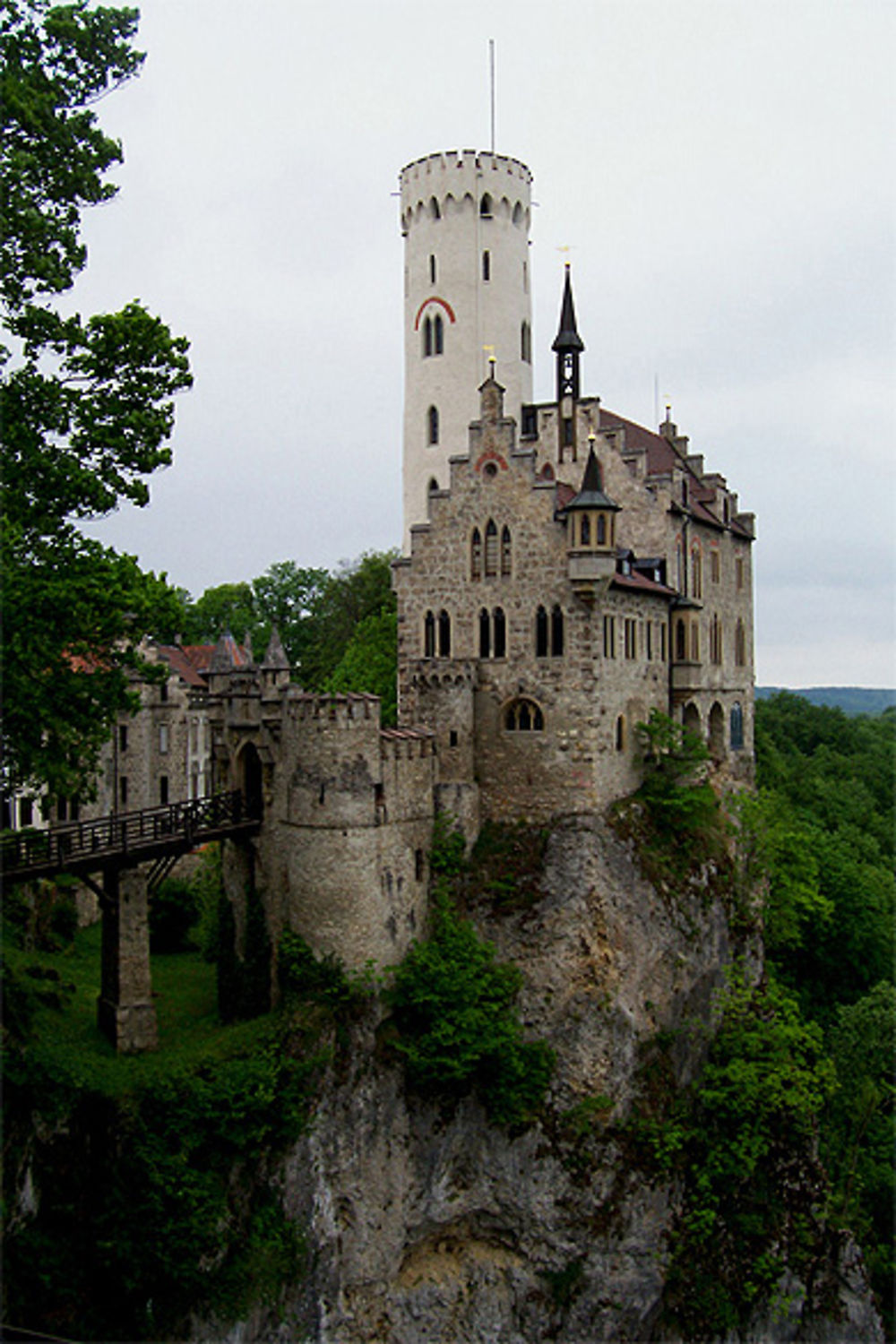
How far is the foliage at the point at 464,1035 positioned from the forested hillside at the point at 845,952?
14.3 meters

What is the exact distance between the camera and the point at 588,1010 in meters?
33.1

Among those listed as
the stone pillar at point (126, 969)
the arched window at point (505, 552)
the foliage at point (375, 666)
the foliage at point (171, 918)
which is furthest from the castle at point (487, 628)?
the foliage at point (171, 918)

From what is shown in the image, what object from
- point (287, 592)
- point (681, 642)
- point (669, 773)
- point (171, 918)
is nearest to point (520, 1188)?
point (669, 773)

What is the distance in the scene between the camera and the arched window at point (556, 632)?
35844 mm

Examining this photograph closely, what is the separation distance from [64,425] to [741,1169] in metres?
27.8

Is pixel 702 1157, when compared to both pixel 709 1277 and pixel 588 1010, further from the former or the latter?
pixel 588 1010

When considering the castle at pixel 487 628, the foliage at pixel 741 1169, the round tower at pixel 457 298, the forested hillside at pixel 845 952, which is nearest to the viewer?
the castle at pixel 487 628

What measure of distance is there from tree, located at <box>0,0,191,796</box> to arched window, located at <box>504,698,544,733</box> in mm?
15047

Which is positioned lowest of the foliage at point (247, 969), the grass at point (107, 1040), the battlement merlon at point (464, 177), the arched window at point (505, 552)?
the grass at point (107, 1040)

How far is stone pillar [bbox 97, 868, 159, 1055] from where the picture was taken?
2958 centimetres

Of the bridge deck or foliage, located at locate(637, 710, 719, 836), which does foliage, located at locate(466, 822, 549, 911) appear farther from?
the bridge deck

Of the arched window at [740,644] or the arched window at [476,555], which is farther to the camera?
the arched window at [740,644]

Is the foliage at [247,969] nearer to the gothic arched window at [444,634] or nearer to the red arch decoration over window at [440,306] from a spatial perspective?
the gothic arched window at [444,634]

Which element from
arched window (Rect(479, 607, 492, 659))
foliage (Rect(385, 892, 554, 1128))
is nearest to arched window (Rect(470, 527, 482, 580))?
arched window (Rect(479, 607, 492, 659))
